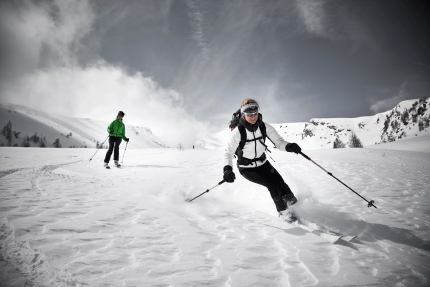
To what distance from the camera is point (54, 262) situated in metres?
2.09

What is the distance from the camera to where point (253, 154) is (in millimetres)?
4848

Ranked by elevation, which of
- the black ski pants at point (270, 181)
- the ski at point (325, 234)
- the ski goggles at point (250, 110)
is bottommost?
the ski at point (325, 234)

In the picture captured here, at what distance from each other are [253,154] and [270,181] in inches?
32.5

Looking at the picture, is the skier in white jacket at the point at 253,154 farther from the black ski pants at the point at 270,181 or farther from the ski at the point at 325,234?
the ski at the point at 325,234

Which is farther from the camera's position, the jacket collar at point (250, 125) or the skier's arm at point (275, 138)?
the skier's arm at point (275, 138)

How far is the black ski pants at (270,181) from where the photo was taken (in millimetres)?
4500

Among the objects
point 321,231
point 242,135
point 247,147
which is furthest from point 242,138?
point 321,231

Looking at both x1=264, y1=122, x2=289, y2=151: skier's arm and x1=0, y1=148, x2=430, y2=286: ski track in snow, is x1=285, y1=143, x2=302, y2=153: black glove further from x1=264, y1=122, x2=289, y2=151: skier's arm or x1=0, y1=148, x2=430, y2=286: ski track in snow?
x1=0, y1=148, x2=430, y2=286: ski track in snow

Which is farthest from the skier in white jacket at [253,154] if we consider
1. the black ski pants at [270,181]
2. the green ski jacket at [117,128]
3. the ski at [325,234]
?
the green ski jacket at [117,128]

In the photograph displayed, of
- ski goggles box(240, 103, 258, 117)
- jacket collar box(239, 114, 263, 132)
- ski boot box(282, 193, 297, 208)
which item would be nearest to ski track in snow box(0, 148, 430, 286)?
ski boot box(282, 193, 297, 208)

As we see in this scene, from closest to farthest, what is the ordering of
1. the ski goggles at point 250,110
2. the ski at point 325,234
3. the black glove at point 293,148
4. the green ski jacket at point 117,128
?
the ski at point 325,234 → the ski goggles at point 250,110 → the black glove at point 293,148 → the green ski jacket at point 117,128

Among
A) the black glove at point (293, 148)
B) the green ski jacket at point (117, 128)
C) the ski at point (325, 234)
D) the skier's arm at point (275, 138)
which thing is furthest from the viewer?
the green ski jacket at point (117, 128)

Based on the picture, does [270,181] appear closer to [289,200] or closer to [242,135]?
[289,200]

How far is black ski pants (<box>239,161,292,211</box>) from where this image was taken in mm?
4500
